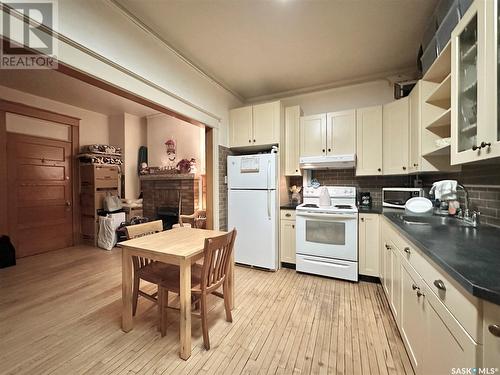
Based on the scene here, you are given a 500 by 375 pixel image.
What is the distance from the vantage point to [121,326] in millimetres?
1765

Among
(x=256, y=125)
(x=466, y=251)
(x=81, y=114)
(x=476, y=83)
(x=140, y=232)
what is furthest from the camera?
(x=81, y=114)

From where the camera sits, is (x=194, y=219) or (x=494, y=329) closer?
(x=494, y=329)

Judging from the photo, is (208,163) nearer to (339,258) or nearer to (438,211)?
(339,258)

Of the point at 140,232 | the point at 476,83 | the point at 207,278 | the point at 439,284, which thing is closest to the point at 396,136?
the point at 476,83

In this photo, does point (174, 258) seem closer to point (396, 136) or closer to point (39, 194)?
point (396, 136)

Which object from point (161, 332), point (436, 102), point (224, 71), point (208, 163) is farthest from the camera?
point (208, 163)

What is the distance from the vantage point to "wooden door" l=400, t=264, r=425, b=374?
3.76 feet

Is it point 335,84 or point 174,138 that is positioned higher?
point 335,84

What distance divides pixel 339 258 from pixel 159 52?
3.00 metres

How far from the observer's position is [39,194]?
370 centimetres

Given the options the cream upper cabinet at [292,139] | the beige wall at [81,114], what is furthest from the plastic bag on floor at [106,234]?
the cream upper cabinet at [292,139]

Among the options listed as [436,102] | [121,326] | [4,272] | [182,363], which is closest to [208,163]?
[121,326]

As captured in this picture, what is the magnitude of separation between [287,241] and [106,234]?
10.9ft

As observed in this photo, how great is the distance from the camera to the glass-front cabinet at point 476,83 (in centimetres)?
104
